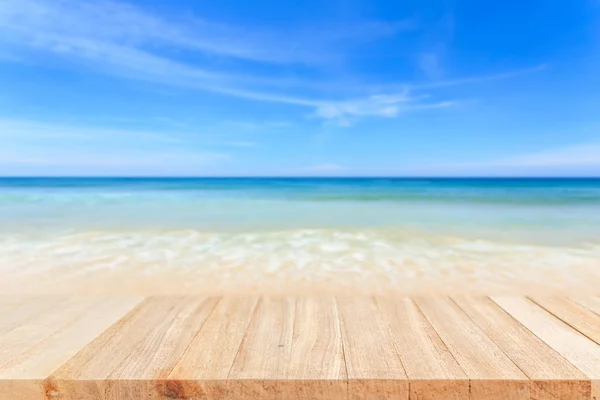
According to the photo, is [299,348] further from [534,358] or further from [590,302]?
[590,302]

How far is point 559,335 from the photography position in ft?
5.22

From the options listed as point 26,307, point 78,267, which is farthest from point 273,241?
point 26,307

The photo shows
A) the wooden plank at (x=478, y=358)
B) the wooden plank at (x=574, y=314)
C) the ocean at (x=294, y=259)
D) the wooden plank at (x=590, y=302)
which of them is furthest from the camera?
the ocean at (x=294, y=259)

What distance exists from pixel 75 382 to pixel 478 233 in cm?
603

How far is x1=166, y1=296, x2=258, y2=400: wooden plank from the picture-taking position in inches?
49.9

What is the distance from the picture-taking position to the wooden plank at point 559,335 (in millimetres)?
1325

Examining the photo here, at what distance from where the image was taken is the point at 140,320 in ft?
5.80

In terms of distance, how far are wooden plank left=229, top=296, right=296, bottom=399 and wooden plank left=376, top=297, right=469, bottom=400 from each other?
0.44 metres

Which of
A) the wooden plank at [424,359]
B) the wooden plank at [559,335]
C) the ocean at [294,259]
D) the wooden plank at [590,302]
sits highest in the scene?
the wooden plank at [590,302]

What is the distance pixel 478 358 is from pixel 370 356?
0.39 m

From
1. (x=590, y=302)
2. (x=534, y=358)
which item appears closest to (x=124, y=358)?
(x=534, y=358)

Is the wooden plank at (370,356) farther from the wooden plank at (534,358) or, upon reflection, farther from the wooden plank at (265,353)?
the wooden plank at (534,358)

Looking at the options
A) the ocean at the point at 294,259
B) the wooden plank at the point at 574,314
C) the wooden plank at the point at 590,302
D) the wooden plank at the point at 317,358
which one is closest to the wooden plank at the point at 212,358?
the wooden plank at the point at 317,358

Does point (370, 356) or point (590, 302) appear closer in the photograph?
point (370, 356)
